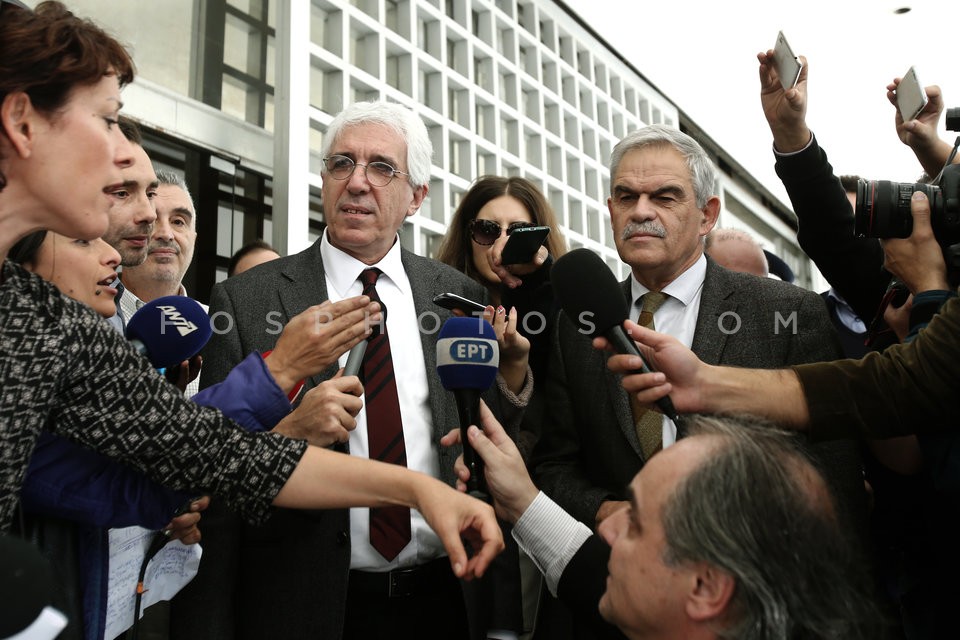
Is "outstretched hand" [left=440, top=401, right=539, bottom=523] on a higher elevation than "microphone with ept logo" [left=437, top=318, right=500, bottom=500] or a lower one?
lower

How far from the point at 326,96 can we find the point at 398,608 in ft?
10.7

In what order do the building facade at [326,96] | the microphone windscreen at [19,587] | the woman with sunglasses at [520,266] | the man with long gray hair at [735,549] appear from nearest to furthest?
the microphone windscreen at [19,587] → the man with long gray hair at [735,549] → the woman with sunglasses at [520,266] → the building facade at [326,96]

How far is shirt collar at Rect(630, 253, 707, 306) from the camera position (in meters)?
2.21

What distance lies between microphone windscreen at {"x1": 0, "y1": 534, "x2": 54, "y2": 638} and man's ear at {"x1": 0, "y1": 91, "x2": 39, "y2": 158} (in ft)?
2.26

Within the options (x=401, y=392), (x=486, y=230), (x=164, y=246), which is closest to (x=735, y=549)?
(x=401, y=392)

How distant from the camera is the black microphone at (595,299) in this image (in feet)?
5.27

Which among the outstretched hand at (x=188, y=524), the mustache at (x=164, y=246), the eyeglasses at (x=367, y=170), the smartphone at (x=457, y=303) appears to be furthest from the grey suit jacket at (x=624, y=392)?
the mustache at (x=164, y=246)

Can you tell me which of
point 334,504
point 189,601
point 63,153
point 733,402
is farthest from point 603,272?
point 189,601

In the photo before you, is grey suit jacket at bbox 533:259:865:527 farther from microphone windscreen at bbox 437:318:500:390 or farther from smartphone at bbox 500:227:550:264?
microphone windscreen at bbox 437:318:500:390

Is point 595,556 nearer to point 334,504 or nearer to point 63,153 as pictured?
point 334,504

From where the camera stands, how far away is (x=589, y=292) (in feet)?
5.46

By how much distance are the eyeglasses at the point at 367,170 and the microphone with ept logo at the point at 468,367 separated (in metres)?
0.80

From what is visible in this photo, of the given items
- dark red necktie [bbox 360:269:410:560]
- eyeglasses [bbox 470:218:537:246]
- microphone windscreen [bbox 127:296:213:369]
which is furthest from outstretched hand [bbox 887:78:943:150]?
microphone windscreen [bbox 127:296:213:369]

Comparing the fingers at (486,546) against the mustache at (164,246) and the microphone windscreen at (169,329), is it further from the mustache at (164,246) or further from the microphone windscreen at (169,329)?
the mustache at (164,246)
